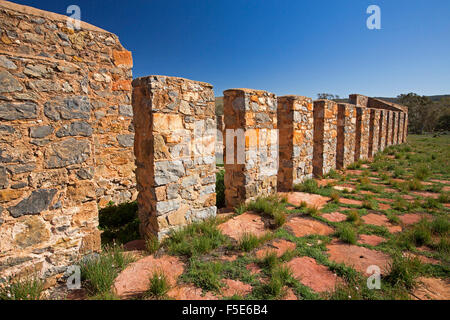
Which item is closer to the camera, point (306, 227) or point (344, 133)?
point (306, 227)

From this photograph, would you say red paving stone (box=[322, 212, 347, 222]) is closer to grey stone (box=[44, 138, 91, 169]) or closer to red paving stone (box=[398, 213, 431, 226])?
red paving stone (box=[398, 213, 431, 226])

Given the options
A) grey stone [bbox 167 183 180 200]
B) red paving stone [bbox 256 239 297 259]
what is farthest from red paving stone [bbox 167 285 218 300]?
grey stone [bbox 167 183 180 200]

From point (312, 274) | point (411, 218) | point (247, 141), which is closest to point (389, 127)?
point (411, 218)

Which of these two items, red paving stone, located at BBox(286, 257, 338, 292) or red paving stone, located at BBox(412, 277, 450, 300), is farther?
red paving stone, located at BBox(286, 257, 338, 292)

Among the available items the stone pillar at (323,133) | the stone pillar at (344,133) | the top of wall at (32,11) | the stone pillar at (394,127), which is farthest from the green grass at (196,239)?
the stone pillar at (394,127)

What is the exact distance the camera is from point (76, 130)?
100 inches

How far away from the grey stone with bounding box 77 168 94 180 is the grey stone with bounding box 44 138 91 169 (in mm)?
106

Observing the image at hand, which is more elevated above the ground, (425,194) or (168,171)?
(168,171)

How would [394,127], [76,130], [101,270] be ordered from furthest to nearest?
1. [394,127]
2. [76,130]
3. [101,270]

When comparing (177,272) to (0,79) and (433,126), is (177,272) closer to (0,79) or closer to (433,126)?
(0,79)

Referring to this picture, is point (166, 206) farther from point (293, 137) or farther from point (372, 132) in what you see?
point (372, 132)

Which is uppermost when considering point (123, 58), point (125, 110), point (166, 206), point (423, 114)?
point (423, 114)

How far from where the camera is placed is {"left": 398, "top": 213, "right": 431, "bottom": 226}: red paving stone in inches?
164

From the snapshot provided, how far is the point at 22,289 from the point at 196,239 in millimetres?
1835
